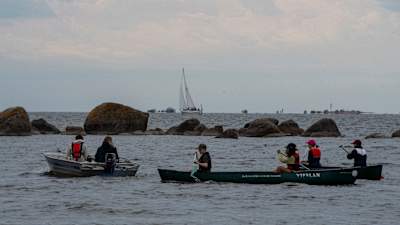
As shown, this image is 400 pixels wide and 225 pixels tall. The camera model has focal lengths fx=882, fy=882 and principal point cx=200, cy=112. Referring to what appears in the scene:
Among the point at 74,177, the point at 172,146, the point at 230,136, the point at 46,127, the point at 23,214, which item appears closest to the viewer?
the point at 23,214

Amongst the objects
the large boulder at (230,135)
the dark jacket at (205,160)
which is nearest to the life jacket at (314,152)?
the dark jacket at (205,160)

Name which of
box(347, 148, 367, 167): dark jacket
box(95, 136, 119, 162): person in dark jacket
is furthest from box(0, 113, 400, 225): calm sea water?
box(95, 136, 119, 162): person in dark jacket

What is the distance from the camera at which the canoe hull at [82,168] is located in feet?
105

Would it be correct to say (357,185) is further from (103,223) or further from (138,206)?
(103,223)

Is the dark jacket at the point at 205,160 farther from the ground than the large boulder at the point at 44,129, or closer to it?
closer to it

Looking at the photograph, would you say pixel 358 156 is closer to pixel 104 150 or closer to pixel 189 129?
pixel 104 150

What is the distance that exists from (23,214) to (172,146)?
122 ft

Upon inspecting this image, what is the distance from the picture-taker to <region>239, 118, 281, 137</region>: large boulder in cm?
7200

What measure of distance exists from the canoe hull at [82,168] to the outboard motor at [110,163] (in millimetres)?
115

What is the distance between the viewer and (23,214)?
22906mm

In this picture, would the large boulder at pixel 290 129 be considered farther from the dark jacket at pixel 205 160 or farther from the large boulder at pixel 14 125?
the dark jacket at pixel 205 160

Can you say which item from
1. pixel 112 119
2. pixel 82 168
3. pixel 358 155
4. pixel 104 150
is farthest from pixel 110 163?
pixel 112 119

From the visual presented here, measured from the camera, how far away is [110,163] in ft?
104

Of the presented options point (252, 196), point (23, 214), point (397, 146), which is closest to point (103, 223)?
point (23, 214)
